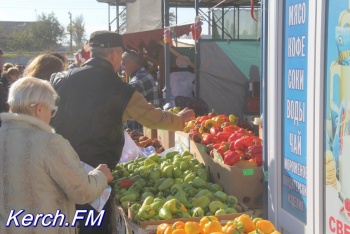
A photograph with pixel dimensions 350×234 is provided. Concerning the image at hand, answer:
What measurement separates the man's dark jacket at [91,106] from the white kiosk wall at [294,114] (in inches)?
50.8


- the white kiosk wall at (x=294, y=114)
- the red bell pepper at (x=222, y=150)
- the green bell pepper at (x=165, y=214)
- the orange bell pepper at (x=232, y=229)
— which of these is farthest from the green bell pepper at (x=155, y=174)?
the orange bell pepper at (x=232, y=229)

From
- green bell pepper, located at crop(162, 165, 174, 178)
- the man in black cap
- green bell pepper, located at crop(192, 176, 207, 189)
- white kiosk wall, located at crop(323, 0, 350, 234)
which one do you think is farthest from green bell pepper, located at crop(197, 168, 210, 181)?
white kiosk wall, located at crop(323, 0, 350, 234)

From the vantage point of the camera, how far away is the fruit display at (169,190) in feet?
11.2

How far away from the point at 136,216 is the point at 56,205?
75cm

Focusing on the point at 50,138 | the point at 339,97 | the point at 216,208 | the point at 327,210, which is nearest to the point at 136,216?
the point at 216,208

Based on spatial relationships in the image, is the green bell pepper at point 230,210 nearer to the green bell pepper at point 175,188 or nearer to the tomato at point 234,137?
the green bell pepper at point 175,188

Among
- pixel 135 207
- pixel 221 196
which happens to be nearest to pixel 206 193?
pixel 221 196

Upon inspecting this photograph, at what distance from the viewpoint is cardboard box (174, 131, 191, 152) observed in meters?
5.23

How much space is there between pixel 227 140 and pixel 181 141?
888 mm

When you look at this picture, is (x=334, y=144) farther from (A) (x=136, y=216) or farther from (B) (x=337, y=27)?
(A) (x=136, y=216)

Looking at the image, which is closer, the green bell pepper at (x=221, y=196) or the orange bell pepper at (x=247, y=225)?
the orange bell pepper at (x=247, y=225)

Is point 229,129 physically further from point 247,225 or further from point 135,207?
point 247,225

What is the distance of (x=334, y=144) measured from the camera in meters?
2.44

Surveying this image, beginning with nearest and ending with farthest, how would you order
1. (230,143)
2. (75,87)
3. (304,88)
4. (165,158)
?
(304,88), (75,87), (230,143), (165,158)
